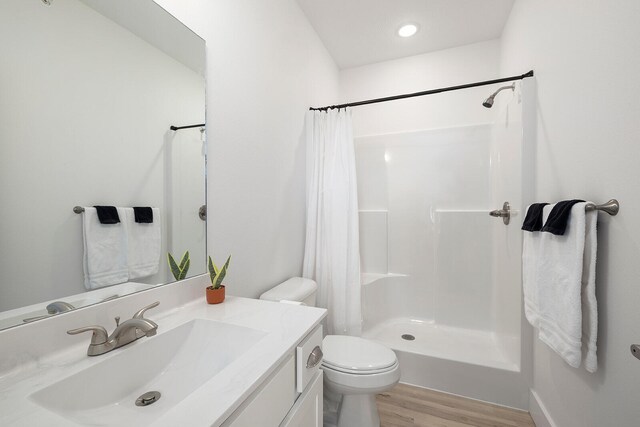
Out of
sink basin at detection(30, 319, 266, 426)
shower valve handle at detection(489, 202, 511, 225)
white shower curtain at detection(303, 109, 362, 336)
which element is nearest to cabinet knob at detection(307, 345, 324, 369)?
sink basin at detection(30, 319, 266, 426)

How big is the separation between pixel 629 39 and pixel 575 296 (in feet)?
2.67

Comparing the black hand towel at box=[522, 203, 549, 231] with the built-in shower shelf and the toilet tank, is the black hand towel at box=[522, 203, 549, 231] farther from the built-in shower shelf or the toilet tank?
the built-in shower shelf

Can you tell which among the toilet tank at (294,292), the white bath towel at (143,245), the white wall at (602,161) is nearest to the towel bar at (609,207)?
the white wall at (602,161)

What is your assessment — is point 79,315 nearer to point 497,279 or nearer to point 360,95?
point 497,279

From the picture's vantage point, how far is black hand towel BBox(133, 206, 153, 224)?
875 mm

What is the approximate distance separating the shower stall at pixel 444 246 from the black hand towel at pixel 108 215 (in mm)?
1790

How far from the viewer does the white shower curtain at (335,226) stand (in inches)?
68.9

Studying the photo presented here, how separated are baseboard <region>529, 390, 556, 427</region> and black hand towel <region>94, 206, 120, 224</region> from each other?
2065 mm

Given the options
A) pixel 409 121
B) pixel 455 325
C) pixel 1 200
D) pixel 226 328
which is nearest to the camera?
pixel 1 200

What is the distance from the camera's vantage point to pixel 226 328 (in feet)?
2.72

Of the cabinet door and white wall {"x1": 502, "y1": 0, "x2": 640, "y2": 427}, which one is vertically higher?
white wall {"x1": 502, "y1": 0, "x2": 640, "y2": 427}

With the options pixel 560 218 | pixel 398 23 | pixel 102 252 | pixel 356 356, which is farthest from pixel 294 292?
pixel 398 23

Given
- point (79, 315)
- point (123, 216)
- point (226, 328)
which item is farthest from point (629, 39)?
point (79, 315)

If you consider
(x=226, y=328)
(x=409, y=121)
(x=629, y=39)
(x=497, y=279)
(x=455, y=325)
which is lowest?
(x=455, y=325)
